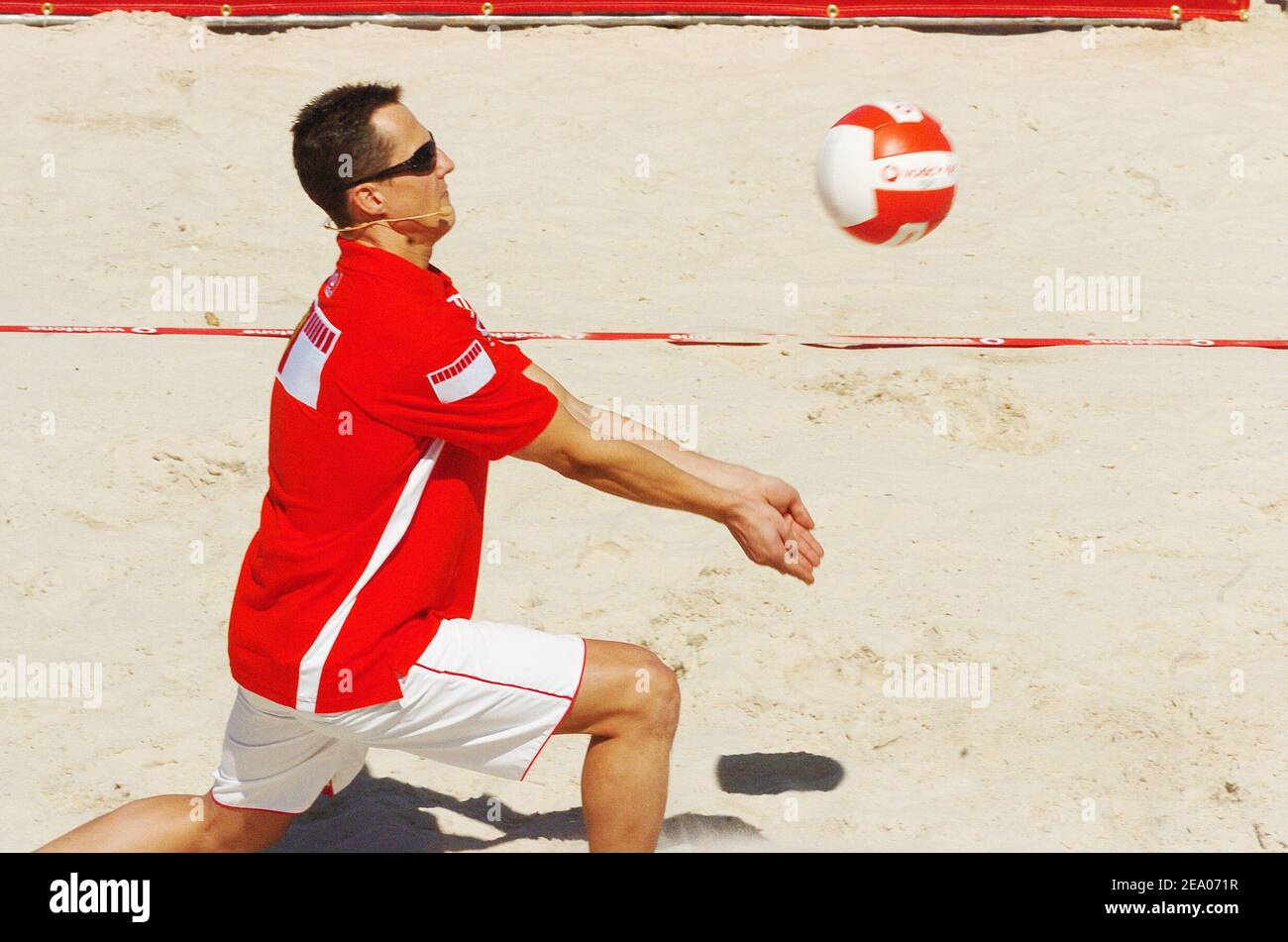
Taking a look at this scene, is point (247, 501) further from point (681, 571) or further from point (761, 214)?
point (761, 214)

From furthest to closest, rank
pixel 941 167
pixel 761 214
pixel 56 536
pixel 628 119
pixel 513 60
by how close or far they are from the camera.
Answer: pixel 513 60
pixel 628 119
pixel 761 214
pixel 56 536
pixel 941 167

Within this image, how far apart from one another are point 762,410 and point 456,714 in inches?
106

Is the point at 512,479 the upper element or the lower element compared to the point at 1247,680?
upper

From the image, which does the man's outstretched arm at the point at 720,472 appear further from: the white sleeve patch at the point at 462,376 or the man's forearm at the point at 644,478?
the white sleeve patch at the point at 462,376

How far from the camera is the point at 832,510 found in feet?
15.4

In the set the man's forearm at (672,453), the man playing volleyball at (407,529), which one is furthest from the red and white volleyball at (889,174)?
the man playing volleyball at (407,529)

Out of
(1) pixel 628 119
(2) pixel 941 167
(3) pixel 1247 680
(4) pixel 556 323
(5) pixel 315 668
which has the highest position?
(1) pixel 628 119

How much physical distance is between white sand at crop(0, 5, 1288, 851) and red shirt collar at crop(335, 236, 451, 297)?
140 cm

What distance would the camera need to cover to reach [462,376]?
9.10 feet

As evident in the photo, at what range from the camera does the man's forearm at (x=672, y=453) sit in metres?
A: 2.98

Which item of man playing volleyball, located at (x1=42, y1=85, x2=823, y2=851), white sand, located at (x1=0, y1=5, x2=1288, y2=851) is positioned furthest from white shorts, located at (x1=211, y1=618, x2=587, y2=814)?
white sand, located at (x1=0, y1=5, x2=1288, y2=851)

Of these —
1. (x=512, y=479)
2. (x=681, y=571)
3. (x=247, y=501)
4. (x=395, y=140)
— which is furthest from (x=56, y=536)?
(x=395, y=140)

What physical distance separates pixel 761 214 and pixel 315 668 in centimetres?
491

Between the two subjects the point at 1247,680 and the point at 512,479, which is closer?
the point at 1247,680
